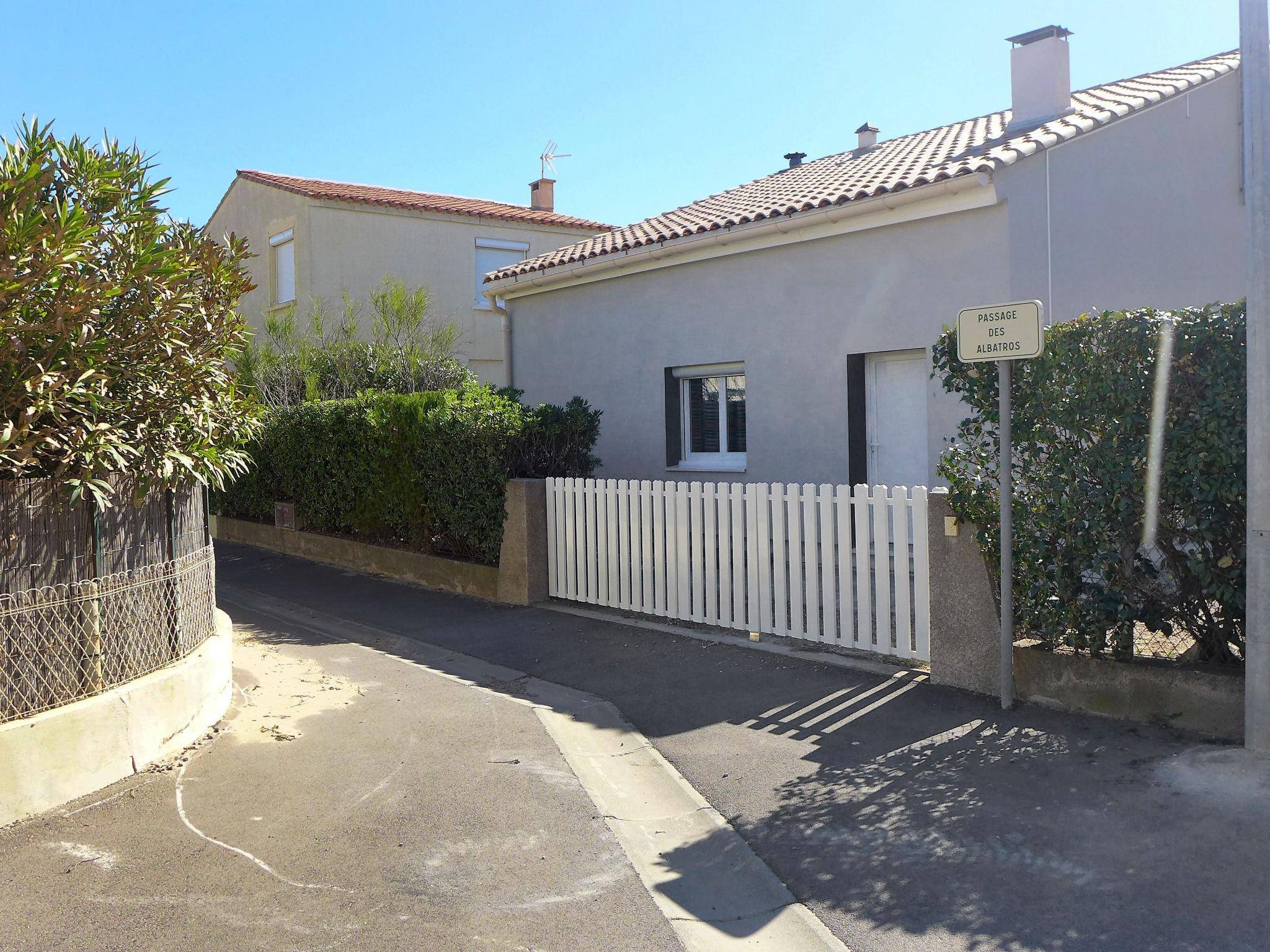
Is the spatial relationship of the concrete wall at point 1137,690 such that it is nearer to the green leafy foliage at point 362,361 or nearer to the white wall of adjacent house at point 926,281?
the white wall of adjacent house at point 926,281

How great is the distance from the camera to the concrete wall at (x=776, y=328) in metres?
10.7

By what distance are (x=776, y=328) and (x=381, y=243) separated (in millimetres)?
11329

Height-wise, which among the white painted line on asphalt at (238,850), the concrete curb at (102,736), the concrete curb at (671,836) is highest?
the concrete curb at (102,736)

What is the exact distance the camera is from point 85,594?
5301 millimetres

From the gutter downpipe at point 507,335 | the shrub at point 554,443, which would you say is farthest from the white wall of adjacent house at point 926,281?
the gutter downpipe at point 507,335

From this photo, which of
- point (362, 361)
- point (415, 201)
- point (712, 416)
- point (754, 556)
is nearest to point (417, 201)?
point (415, 201)

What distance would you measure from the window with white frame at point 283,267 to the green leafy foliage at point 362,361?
3.98 metres

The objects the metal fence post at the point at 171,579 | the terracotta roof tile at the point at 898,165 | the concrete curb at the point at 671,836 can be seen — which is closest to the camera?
the concrete curb at the point at 671,836

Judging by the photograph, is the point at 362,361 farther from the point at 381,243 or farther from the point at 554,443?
the point at 554,443

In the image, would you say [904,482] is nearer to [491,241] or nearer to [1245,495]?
[1245,495]

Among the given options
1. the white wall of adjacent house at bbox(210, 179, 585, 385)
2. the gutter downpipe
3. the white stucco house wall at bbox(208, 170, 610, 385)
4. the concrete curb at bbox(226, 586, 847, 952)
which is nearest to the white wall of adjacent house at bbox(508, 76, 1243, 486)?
the gutter downpipe

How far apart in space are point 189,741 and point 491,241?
17.6 metres

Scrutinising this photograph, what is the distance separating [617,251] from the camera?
1371 cm

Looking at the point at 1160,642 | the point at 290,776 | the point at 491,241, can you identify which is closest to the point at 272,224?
the point at 491,241
